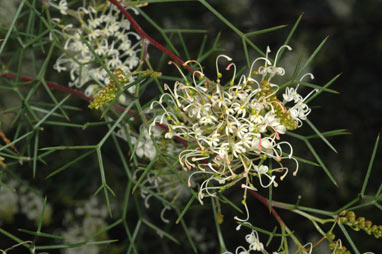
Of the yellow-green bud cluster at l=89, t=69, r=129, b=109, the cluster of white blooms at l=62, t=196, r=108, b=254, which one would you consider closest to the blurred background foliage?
the cluster of white blooms at l=62, t=196, r=108, b=254

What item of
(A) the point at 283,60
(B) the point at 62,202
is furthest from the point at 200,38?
(B) the point at 62,202

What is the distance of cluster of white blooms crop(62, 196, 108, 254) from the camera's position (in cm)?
161

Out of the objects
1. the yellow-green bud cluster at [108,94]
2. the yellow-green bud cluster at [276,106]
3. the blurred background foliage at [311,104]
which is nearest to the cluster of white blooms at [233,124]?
the yellow-green bud cluster at [276,106]

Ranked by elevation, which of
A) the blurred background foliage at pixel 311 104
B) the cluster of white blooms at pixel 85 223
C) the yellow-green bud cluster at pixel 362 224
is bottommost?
the cluster of white blooms at pixel 85 223

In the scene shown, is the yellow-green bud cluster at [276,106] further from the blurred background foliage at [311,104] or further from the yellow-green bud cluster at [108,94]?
the blurred background foliage at [311,104]

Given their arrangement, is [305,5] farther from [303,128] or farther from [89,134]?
[89,134]

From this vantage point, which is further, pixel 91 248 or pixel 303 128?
pixel 303 128

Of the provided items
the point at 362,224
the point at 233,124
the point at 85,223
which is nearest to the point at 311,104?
the point at 85,223

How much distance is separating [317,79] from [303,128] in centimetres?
25

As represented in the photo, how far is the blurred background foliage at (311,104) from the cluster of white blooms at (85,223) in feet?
0.18

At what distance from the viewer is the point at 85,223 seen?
1.64m

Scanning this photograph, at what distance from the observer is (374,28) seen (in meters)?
2.04

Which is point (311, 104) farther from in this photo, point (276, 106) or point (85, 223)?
point (276, 106)

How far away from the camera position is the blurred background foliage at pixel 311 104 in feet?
5.75
